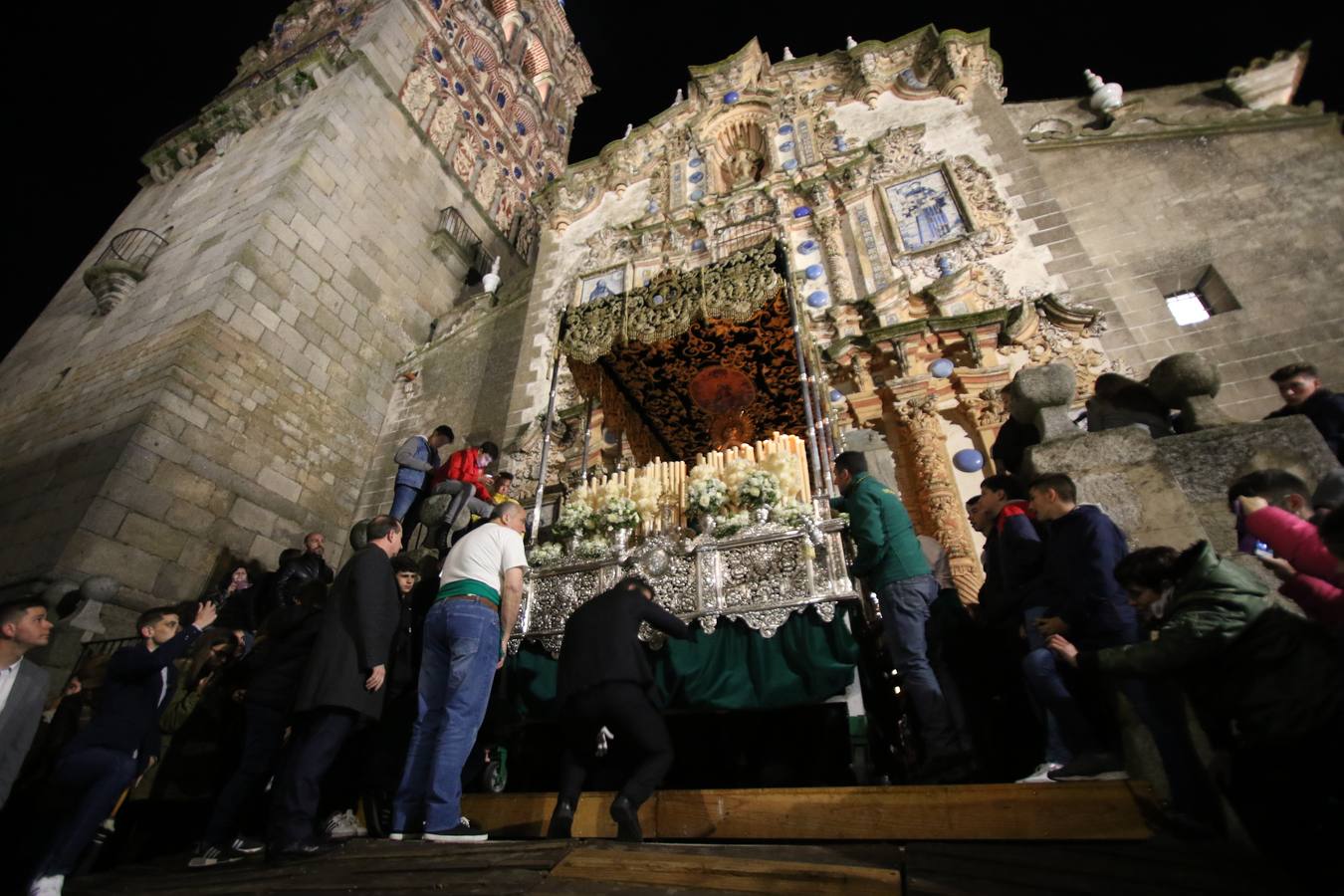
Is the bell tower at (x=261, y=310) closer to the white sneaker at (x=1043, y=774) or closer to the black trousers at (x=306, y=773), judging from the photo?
the black trousers at (x=306, y=773)

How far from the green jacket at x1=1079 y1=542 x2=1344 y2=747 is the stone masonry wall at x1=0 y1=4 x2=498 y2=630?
1045 centimetres

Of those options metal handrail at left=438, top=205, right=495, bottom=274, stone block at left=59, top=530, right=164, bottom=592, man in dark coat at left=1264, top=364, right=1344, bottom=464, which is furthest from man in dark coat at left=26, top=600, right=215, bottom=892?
metal handrail at left=438, top=205, right=495, bottom=274

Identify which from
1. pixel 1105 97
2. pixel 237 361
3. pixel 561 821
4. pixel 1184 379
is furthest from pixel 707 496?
pixel 1105 97

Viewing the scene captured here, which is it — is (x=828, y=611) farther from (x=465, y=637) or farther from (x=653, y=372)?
(x=653, y=372)

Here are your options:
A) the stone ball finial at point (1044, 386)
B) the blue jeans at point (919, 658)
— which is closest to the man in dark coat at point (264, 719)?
the blue jeans at point (919, 658)

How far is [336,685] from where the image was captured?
2.97m

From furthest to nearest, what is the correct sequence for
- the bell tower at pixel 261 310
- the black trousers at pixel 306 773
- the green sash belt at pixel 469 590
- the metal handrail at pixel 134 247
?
the metal handrail at pixel 134 247, the bell tower at pixel 261 310, the green sash belt at pixel 469 590, the black trousers at pixel 306 773

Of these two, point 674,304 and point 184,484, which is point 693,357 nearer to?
point 674,304

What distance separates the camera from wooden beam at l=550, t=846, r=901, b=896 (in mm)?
1724

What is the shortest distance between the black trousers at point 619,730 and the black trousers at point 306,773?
3.61 ft

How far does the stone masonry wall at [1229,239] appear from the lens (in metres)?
7.48

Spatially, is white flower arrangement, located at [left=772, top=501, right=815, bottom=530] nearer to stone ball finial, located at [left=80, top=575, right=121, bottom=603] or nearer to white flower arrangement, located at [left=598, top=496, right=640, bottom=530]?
white flower arrangement, located at [left=598, top=496, right=640, bottom=530]

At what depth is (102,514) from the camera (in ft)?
25.8

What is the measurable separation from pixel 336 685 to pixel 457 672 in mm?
567
